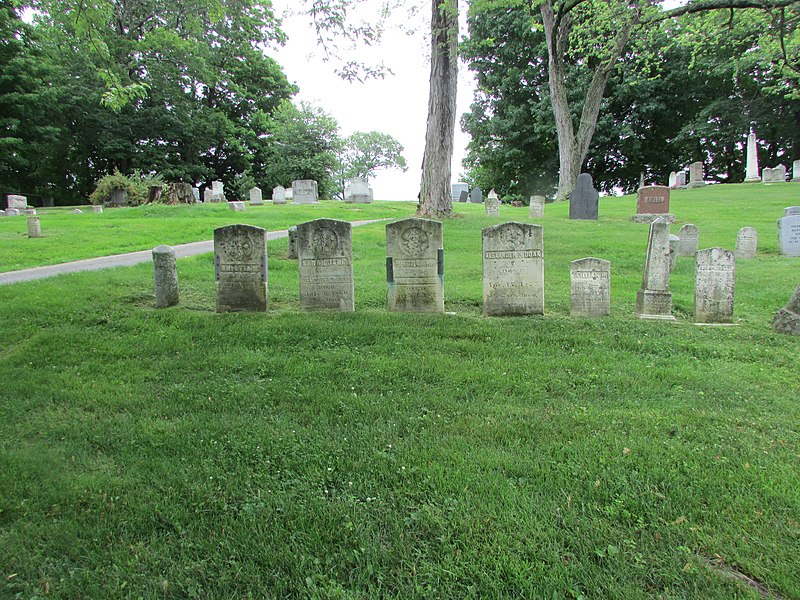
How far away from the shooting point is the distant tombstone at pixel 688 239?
461 inches

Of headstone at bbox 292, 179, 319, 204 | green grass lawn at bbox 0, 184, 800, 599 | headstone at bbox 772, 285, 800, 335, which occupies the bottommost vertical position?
green grass lawn at bbox 0, 184, 800, 599

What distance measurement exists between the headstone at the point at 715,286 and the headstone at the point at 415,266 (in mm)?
3313

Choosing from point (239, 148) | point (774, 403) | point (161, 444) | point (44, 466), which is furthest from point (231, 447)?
point (239, 148)

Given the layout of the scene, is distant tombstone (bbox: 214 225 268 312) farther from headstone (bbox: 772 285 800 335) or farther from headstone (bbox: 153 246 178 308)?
headstone (bbox: 772 285 800 335)

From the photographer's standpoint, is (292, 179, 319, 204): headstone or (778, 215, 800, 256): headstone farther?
(292, 179, 319, 204): headstone

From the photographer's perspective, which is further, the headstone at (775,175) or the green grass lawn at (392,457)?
the headstone at (775,175)

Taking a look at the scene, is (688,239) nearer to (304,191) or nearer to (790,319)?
(790,319)

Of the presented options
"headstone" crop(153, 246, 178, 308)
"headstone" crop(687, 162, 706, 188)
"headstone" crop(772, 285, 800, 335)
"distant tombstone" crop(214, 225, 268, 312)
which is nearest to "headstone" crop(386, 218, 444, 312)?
"distant tombstone" crop(214, 225, 268, 312)

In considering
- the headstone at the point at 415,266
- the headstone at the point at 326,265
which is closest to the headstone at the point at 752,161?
the headstone at the point at 415,266

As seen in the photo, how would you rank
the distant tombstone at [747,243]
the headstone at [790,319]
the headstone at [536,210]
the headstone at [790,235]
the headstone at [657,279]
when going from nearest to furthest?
the headstone at [790,319] < the headstone at [657,279] < the headstone at [790,235] < the distant tombstone at [747,243] < the headstone at [536,210]

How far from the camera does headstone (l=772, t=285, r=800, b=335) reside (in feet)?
20.1

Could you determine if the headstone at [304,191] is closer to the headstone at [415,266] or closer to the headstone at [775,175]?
the headstone at [415,266]

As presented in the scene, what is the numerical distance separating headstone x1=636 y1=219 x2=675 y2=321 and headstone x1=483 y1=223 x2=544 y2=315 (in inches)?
54.3

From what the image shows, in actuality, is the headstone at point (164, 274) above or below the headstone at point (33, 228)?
below
